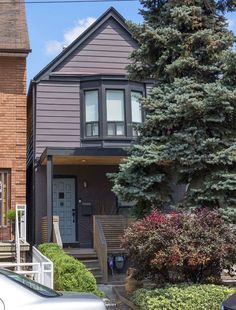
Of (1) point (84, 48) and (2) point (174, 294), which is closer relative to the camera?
(2) point (174, 294)

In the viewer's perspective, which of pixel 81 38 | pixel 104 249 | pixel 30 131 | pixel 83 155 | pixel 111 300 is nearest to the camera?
pixel 111 300

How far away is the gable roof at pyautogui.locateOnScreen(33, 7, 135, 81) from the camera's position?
18.3m

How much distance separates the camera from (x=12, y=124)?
16031 millimetres

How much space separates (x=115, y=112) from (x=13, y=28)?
4.41 m

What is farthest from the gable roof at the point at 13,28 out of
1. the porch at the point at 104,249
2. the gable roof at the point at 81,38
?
the porch at the point at 104,249

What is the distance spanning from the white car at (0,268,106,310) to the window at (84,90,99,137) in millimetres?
12781

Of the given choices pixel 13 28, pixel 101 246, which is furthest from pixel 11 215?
pixel 13 28

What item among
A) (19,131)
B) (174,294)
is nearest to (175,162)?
(174,294)

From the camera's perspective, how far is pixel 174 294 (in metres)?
9.16

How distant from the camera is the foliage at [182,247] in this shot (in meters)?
9.47

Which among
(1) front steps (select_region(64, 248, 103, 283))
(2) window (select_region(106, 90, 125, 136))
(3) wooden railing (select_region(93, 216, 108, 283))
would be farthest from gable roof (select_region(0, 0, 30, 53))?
(1) front steps (select_region(64, 248, 103, 283))

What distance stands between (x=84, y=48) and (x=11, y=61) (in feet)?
11.2

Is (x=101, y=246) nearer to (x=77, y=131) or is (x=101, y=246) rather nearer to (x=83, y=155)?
(x=83, y=155)

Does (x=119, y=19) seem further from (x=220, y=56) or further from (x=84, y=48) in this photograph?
(x=220, y=56)
